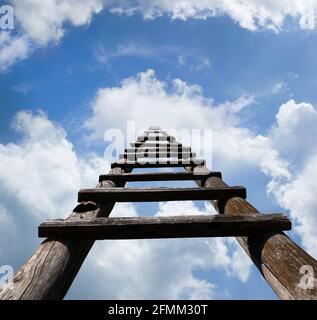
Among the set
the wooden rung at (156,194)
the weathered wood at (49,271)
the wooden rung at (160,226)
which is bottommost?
the weathered wood at (49,271)

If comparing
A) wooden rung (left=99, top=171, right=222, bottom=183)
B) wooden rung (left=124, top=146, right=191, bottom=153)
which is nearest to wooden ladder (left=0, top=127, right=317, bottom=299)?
wooden rung (left=99, top=171, right=222, bottom=183)

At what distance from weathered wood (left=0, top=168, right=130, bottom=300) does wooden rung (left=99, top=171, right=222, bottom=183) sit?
4.48 ft

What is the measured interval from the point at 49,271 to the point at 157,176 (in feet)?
7.01

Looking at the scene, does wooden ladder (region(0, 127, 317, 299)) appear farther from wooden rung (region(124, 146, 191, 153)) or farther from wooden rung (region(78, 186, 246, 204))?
wooden rung (region(124, 146, 191, 153))

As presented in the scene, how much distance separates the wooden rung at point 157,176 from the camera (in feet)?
11.3

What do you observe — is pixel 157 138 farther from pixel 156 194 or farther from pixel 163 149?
pixel 156 194

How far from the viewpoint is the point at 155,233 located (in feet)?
6.49

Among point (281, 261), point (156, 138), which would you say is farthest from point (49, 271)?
point (156, 138)

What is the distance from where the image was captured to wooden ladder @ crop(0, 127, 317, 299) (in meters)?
1.54

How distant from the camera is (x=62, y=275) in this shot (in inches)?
65.5

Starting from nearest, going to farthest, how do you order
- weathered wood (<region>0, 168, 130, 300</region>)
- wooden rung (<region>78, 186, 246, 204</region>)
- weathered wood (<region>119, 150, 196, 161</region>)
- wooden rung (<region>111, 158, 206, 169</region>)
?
weathered wood (<region>0, 168, 130, 300</region>) < wooden rung (<region>78, 186, 246, 204</region>) < wooden rung (<region>111, 158, 206, 169</region>) < weathered wood (<region>119, 150, 196, 161</region>)

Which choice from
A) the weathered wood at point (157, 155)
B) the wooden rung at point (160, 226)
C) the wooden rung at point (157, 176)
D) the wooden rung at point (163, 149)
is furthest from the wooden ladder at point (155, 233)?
the wooden rung at point (163, 149)

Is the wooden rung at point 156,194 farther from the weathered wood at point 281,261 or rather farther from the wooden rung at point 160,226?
the wooden rung at point 160,226
